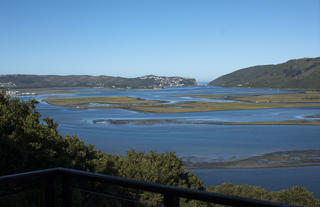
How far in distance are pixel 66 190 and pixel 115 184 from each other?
0.62 m

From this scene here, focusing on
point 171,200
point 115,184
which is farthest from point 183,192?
point 115,184

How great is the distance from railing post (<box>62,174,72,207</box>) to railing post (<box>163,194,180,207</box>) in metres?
0.97

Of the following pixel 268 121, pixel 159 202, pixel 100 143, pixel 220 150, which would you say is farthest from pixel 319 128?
pixel 159 202

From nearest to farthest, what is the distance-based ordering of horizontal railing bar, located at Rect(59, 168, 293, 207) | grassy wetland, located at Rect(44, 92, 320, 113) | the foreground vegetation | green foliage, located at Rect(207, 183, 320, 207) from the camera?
1. horizontal railing bar, located at Rect(59, 168, 293, 207)
2. the foreground vegetation
3. green foliage, located at Rect(207, 183, 320, 207)
4. grassy wetland, located at Rect(44, 92, 320, 113)

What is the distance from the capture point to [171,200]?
2496 millimetres

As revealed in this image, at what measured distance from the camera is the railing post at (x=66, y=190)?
299cm

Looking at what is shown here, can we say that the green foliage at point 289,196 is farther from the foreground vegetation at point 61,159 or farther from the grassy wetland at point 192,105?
the grassy wetland at point 192,105

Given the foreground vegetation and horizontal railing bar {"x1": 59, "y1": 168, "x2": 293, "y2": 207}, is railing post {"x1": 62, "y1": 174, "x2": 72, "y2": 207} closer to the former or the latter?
horizontal railing bar {"x1": 59, "y1": 168, "x2": 293, "y2": 207}

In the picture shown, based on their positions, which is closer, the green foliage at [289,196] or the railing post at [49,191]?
the railing post at [49,191]

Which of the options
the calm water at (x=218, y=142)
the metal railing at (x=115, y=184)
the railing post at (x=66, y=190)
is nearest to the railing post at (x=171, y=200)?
the metal railing at (x=115, y=184)

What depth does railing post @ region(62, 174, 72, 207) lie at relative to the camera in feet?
9.80

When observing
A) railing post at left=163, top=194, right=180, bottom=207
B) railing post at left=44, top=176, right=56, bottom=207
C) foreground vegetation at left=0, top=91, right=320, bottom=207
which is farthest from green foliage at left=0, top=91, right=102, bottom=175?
railing post at left=163, top=194, right=180, bottom=207

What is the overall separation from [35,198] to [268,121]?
5940 centimetres

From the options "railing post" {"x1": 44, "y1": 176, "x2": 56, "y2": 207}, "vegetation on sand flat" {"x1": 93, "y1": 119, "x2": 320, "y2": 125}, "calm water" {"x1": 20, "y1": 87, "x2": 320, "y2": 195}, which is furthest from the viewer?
"vegetation on sand flat" {"x1": 93, "y1": 119, "x2": 320, "y2": 125}
